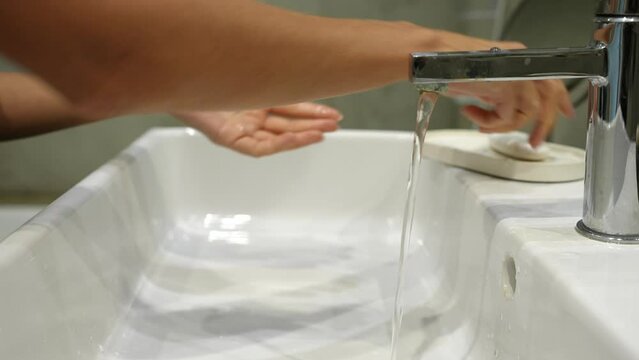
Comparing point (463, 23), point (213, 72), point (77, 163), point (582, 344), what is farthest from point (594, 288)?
point (77, 163)

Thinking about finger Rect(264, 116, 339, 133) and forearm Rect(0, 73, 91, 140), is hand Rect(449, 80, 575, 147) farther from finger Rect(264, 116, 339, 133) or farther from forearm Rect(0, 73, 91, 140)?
forearm Rect(0, 73, 91, 140)

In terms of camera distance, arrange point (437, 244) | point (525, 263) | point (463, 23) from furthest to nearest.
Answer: point (463, 23), point (437, 244), point (525, 263)

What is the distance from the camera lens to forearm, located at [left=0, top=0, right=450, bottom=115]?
0.37 meters

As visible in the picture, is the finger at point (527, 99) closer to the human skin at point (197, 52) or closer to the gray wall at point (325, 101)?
the human skin at point (197, 52)

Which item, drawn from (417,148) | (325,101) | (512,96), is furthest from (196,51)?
(325,101)

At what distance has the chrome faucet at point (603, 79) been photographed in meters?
Answer: 0.40

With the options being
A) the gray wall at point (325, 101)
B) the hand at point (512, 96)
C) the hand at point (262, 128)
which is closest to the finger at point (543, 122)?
the hand at point (512, 96)

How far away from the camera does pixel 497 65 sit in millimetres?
403

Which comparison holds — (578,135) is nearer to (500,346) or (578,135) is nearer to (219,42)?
(500,346)

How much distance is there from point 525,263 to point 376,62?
0.56ft

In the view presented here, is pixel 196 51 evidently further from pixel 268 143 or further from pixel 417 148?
pixel 268 143

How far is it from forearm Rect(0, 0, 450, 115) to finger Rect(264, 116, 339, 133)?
0.23 metres

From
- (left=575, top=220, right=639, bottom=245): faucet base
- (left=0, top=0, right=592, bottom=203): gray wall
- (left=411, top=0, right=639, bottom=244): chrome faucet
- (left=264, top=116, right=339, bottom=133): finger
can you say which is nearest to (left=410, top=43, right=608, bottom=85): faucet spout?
(left=411, top=0, right=639, bottom=244): chrome faucet

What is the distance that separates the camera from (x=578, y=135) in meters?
0.77
